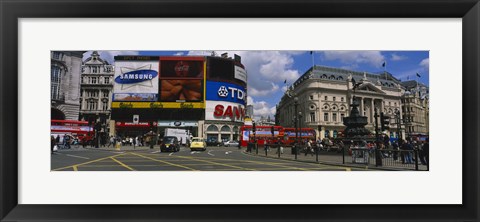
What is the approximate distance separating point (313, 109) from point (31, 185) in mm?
9874

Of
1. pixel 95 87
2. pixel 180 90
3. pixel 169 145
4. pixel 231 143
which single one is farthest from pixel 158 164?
pixel 231 143

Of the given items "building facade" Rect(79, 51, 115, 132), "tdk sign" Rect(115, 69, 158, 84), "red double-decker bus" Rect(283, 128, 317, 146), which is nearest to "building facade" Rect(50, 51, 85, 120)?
"building facade" Rect(79, 51, 115, 132)

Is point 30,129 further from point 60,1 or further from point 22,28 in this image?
point 60,1

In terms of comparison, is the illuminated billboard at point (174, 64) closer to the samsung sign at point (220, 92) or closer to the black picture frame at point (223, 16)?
the black picture frame at point (223, 16)

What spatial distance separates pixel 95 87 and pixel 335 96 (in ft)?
26.8

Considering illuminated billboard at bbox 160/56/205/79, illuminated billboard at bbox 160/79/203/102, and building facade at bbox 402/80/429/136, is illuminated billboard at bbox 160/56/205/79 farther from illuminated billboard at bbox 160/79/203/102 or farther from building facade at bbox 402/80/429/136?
building facade at bbox 402/80/429/136

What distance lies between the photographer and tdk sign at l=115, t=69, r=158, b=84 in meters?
8.18

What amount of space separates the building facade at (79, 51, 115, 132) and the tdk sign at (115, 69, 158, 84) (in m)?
0.27

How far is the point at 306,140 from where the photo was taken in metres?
13.1

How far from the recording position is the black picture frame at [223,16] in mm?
5270

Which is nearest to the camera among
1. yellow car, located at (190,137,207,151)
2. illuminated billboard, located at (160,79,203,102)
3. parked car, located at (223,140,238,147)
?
illuminated billboard, located at (160,79,203,102)

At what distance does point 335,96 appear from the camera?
10.6 metres

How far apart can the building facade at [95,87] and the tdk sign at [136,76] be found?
0.27 m

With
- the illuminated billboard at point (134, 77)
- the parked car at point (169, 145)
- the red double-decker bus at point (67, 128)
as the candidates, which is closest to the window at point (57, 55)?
the red double-decker bus at point (67, 128)
